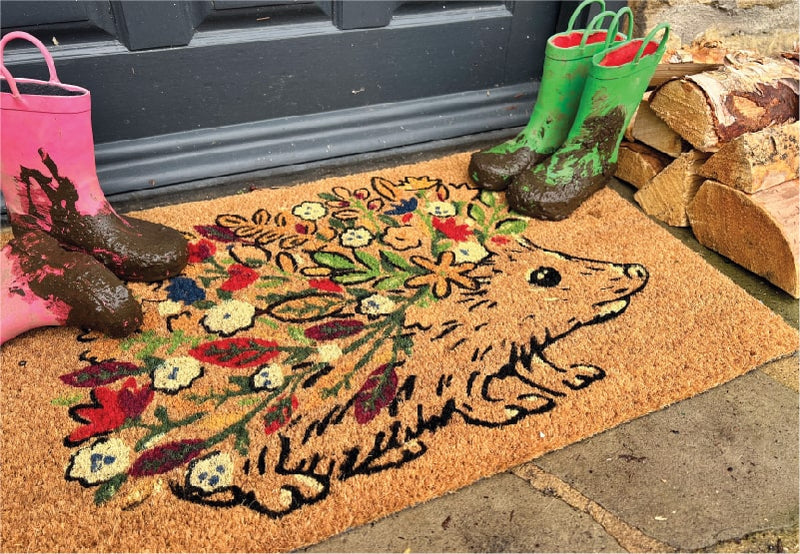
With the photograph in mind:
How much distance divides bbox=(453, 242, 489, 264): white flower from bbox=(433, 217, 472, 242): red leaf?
0.09ft

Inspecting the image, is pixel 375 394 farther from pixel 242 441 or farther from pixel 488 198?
pixel 488 198

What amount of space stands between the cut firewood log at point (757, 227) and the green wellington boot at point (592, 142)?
0.25 metres

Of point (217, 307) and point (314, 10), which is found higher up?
point (314, 10)

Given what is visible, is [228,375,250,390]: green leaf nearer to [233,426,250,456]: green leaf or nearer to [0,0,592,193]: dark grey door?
[233,426,250,456]: green leaf

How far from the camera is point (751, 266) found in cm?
134

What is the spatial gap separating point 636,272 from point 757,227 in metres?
0.27

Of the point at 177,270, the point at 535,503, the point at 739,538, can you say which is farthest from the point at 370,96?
the point at 739,538

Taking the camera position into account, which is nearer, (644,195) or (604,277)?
(604,277)

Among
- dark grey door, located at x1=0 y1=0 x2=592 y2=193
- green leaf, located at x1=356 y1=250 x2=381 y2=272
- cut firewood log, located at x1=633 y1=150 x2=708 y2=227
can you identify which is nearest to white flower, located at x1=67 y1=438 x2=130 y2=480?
green leaf, located at x1=356 y1=250 x2=381 y2=272

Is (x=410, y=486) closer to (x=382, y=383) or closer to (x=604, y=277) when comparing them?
(x=382, y=383)

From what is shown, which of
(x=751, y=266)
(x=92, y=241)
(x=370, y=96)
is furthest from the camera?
(x=370, y=96)

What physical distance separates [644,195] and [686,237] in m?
0.16

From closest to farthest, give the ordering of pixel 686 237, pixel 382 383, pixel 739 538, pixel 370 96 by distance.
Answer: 1. pixel 739 538
2. pixel 382 383
3. pixel 686 237
4. pixel 370 96

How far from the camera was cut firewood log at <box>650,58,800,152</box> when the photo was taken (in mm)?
1344
